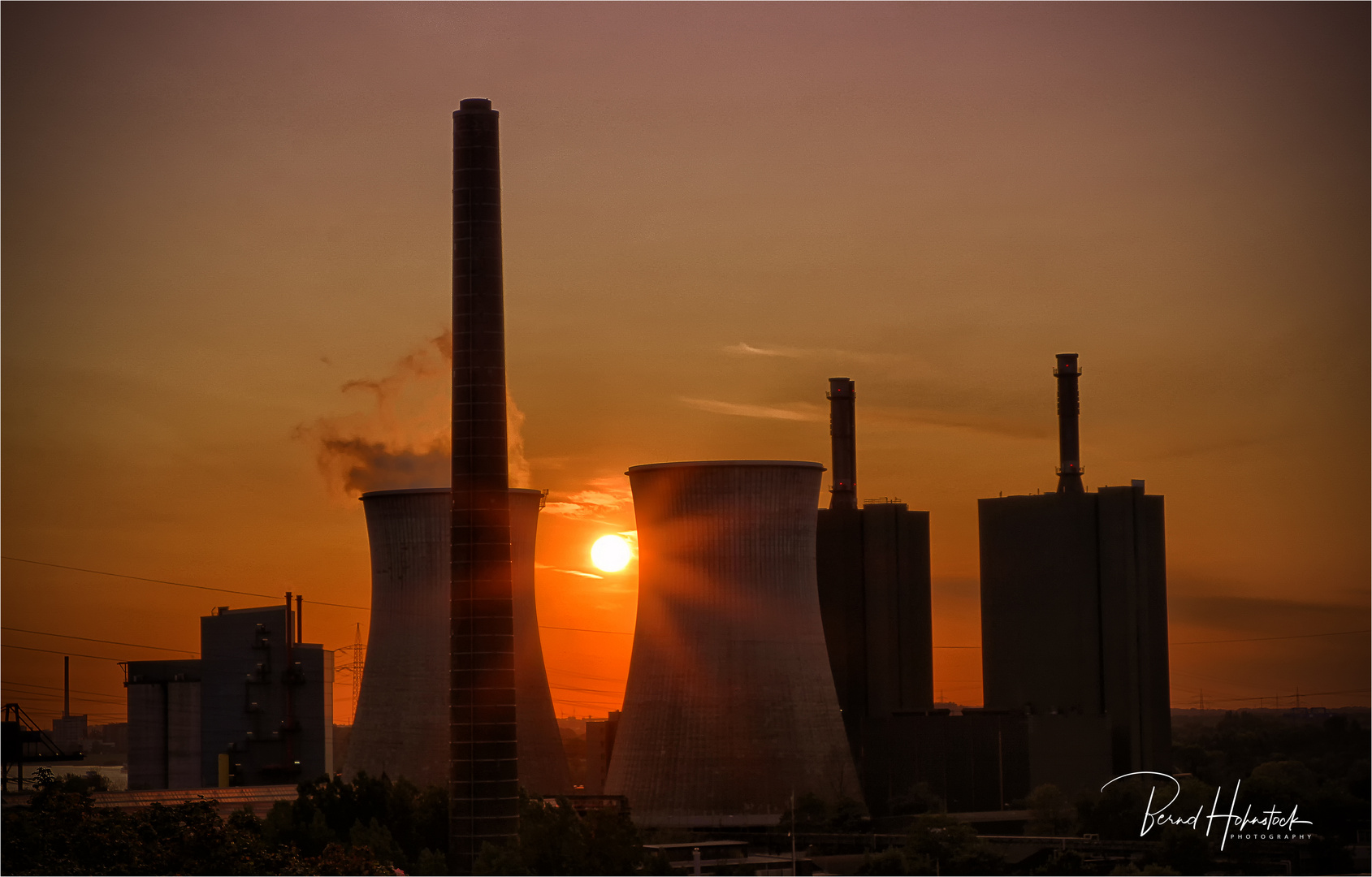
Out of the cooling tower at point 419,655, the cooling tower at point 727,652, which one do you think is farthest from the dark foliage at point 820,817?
the cooling tower at point 419,655

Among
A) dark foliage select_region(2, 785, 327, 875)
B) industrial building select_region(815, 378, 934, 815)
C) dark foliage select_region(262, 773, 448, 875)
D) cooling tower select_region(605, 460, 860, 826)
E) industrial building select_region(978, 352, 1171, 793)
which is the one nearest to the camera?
dark foliage select_region(2, 785, 327, 875)

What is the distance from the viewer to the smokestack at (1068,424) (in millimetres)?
46344

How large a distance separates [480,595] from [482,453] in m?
1.97

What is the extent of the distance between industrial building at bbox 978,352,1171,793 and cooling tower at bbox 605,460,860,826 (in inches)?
381

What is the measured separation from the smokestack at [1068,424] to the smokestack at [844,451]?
569cm

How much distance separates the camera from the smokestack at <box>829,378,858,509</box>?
4853 cm

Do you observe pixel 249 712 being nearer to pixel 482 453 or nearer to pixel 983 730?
pixel 983 730

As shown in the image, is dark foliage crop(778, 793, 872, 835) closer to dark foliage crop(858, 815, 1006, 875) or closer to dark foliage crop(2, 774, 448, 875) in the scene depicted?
dark foliage crop(858, 815, 1006, 875)

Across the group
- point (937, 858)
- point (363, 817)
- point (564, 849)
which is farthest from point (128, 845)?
point (937, 858)

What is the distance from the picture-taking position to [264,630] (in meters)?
48.6

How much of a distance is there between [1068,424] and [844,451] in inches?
246

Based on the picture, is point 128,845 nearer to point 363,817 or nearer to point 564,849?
point 564,849

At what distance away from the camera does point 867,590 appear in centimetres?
4838

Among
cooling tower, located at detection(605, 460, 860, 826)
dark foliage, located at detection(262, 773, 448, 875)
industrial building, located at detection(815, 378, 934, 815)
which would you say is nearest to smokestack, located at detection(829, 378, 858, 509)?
industrial building, located at detection(815, 378, 934, 815)
